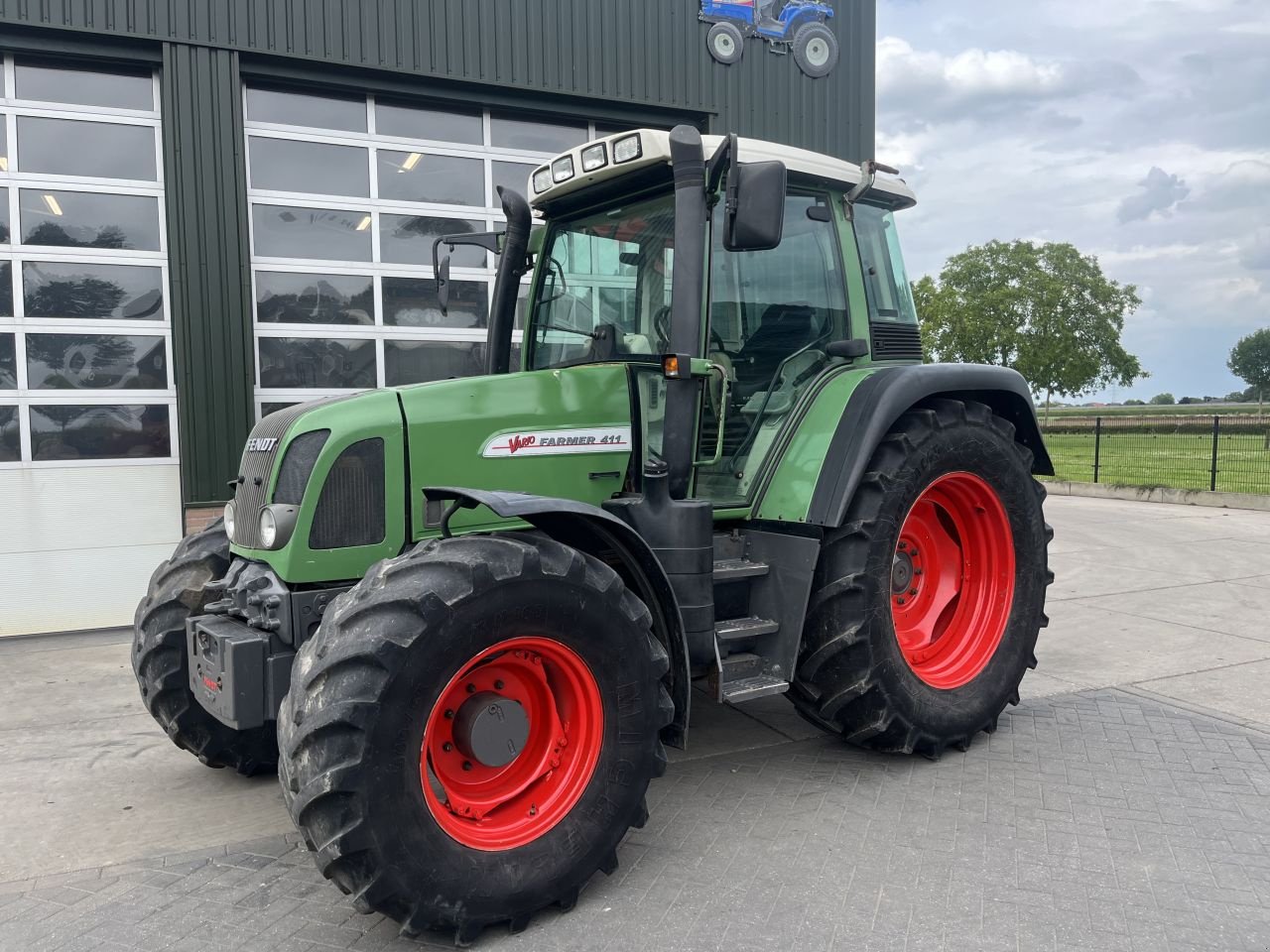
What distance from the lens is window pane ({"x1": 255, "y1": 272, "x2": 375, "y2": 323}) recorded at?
789 cm

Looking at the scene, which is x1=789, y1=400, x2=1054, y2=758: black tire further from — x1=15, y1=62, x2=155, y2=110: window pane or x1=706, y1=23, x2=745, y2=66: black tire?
x1=15, y1=62, x2=155, y2=110: window pane

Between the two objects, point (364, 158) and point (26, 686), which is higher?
point (364, 158)

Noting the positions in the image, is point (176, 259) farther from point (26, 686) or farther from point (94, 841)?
point (94, 841)

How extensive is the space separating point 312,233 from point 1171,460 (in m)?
14.9

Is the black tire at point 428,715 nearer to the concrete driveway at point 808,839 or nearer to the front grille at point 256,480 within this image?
the concrete driveway at point 808,839

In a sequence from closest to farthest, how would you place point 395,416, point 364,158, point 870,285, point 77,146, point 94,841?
point 395,416 → point 94,841 → point 870,285 → point 77,146 → point 364,158

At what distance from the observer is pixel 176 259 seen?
7414 mm

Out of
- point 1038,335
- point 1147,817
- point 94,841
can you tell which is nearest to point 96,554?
point 94,841

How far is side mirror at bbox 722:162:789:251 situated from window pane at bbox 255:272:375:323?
540 cm

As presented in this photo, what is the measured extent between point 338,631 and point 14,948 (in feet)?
4.63

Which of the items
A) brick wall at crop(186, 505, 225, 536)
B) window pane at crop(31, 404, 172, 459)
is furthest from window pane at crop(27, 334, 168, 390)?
brick wall at crop(186, 505, 225, 536)

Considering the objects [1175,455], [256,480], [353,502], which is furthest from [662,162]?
[1175,455]

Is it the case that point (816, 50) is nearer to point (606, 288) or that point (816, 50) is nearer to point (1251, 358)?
point (606, 288)

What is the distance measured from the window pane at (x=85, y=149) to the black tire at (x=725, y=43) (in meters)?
4.94
